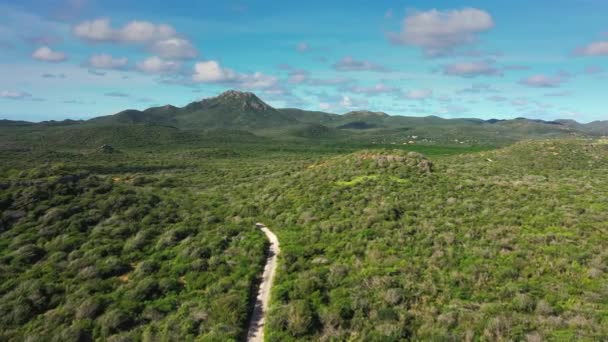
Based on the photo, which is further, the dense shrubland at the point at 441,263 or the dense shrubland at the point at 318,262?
the dense shrubland at the point at 318,262

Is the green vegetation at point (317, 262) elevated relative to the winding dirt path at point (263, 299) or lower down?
elevated

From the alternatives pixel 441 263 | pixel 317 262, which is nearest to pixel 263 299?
pixel 317 262

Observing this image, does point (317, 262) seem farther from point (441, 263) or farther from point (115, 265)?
point (115, 265)

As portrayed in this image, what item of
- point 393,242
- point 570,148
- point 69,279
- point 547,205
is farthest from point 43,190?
point 570,148

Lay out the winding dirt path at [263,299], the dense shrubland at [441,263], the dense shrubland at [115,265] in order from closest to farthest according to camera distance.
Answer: the dense shrubland at [441,263], the winding dirt path at [263,299], the dense shrubland at [115,265]

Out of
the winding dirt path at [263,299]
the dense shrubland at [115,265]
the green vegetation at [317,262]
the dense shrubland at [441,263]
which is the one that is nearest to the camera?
the dense shrubland at [441,263]

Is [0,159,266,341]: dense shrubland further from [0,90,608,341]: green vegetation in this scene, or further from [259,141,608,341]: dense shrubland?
[259,141,608,341]: dense shrubland

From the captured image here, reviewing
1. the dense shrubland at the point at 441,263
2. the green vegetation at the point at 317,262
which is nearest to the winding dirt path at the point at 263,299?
the green vegetation at the point at 317,262

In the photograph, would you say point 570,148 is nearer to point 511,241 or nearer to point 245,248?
point 511,241

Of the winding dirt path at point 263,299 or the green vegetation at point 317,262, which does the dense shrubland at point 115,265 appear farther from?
the winding dirt path at point 263,299
